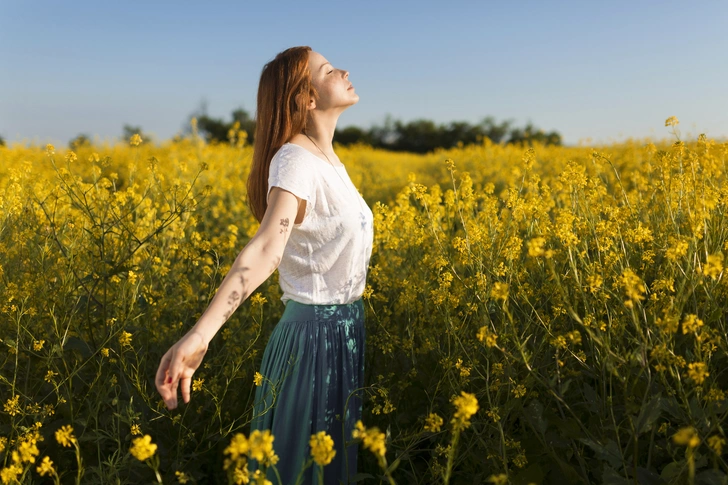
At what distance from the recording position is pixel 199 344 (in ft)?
4.74

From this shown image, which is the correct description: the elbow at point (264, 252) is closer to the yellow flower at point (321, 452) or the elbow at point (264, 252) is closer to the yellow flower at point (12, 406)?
the yellow flower at point (321, 452)

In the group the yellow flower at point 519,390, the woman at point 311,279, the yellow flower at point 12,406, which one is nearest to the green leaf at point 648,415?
the yellow flower at point 519,390

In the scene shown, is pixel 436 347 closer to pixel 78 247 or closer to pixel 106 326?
pixel 106 326

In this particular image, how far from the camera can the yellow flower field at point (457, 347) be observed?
1697 mm

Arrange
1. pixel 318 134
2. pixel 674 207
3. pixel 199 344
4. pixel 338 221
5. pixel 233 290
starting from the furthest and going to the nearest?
pixel 674 207, pixel 318 134, pixel 338 221, pixel 233 290, pixel 199 344

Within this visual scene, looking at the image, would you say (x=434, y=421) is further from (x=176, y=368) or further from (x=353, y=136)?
(x=353, y=136)

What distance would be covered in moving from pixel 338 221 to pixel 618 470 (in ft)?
3.57

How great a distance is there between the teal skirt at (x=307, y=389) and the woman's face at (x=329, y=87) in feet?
2.28

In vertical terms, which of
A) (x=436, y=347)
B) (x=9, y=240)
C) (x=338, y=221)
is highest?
(x=338, y=221)

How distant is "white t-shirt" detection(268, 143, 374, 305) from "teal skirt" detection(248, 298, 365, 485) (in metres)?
0.06

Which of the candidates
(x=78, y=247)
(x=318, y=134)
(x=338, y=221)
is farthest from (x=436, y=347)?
(x=78, y=247)

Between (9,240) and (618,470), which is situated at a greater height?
(9,240)

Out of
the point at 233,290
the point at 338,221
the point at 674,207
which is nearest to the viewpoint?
the point at 233,290

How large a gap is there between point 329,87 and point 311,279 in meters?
0.67
